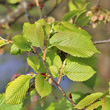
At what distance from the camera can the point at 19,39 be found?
619 millimetres

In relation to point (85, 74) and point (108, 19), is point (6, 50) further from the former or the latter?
point (85, 74)

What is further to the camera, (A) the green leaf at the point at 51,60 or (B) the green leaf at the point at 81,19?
(B) the green leaf at the point at 81,19

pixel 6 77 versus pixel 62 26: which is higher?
pixel 62 26

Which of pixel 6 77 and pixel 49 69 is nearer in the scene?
pixel 49 69

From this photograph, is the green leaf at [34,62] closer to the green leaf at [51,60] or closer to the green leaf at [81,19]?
the green leaf at [51,60]

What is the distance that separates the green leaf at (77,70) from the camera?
652 millimetres

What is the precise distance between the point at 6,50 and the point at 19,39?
2325 mm

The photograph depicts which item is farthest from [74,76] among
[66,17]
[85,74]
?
[66,17]

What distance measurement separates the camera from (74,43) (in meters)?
0.63

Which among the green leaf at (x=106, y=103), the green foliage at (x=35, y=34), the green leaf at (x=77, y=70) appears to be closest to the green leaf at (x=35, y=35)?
the green foliage at (x=35, y=34)

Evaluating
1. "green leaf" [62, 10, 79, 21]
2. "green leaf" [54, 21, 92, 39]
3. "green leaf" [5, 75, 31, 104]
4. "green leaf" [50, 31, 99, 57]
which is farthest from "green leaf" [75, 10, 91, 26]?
"green leaf" [5, 75, 31, 104]

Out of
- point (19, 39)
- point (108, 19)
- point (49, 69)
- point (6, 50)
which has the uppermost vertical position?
point (19, 39)

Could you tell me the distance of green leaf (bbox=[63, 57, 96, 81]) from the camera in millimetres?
652

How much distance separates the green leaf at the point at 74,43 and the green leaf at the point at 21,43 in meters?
0.08
